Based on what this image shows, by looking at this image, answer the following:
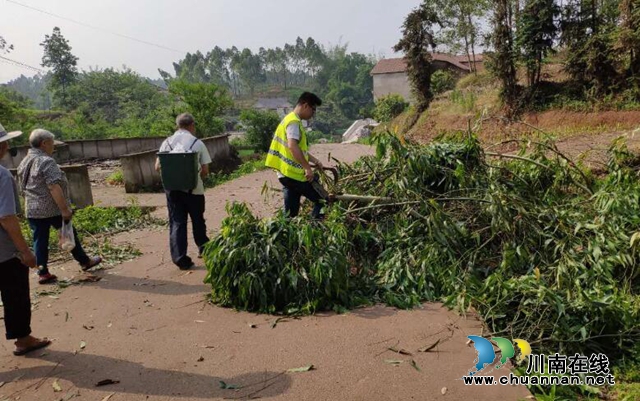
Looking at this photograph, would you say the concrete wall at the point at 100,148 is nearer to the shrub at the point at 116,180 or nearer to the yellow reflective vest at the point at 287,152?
the shrub at the point at 116,180

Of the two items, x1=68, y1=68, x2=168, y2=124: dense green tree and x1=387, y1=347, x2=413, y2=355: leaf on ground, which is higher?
x1=68, y1=68, x2=168, y2=124: dense green tree

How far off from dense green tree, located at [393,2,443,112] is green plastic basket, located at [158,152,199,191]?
69.7ft

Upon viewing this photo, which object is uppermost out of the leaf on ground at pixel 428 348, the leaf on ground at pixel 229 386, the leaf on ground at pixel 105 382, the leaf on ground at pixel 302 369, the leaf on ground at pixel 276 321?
the leaf on ground at pixel 105 382

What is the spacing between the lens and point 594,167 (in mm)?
8320

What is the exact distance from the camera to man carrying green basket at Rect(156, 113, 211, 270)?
17.2 ft

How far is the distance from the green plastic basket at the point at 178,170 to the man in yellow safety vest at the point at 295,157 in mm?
862

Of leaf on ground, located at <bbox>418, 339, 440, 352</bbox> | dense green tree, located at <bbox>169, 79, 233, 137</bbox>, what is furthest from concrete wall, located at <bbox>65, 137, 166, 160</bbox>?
leaf on ground, located at <bbox>418, 339, 440, 352</bbox>

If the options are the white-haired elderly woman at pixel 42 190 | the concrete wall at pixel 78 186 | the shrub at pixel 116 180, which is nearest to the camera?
the white-haired elderly woman at pixel 42 190

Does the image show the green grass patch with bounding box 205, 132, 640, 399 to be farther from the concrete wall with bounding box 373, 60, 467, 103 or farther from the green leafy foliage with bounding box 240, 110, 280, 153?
the concrete wall with bounding box 373, 60, 467, 103

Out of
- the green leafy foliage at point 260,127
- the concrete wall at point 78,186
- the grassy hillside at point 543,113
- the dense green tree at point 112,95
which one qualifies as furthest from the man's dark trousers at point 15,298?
the dense green tree at point 112,95

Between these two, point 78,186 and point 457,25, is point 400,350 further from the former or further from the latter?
point 457,25

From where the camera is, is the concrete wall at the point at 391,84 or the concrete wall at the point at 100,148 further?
the concrete wall at the point at 391,84

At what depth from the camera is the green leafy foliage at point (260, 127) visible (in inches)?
883

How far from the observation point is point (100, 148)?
20922 mm
